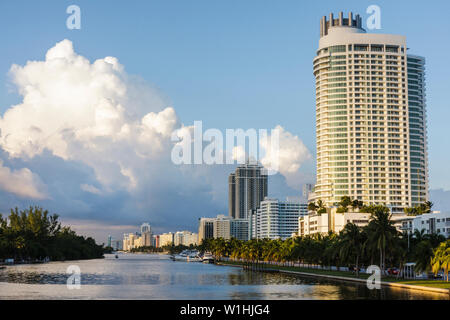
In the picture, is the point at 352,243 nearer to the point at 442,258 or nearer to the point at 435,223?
the point at 442,258

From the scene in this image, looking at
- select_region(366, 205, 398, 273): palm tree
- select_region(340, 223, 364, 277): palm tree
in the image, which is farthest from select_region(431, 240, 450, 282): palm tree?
select_region(340, 223, 364, 277): palm tree

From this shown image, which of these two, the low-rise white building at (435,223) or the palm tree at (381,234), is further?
the low-rise white building at (435,223)

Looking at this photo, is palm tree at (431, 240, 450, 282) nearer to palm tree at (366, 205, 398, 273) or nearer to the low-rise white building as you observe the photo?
palm tree at (366, 205, 398, 273)

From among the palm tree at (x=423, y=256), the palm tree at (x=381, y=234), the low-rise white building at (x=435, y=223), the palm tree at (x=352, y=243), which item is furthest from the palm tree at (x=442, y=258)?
the low-rise white building at (x=435, y=223)

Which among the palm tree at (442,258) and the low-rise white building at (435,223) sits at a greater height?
the low-rise white building at (435,223)

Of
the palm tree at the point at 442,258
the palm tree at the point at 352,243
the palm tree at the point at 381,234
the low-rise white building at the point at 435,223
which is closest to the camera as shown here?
the palm tree at the point at 442,258

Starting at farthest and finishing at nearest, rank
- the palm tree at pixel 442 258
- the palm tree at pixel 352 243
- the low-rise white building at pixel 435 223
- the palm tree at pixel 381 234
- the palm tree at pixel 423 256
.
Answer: the low-rise white building at pixel 435 223
the palm tree at pixel 352 243
the palm tree at pixel 381 234
the palm tree at pixel 423 256
the palm tree at pixel 442 258

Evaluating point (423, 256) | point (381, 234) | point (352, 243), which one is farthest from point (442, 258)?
point (352, 243)

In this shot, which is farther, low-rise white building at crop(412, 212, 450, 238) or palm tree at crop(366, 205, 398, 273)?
low-rise white building at crop(412, 212, 450, 238)

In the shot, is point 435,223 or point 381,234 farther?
point 435,223

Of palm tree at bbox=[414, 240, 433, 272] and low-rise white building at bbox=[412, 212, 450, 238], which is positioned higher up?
low-rise white building at bbox=[412, 212, 450, 238]

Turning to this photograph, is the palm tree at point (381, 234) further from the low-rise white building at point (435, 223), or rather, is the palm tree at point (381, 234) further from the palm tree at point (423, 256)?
the low-rise white building at point (435, 223)

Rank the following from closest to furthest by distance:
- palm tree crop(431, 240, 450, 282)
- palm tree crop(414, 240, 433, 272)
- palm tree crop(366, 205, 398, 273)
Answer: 1. palm tree crop(431, 240, 450, 282)
2. palm tree crop(414, 240, 433, 272)
3. palm tree crop(366, 205, 398, 273)
